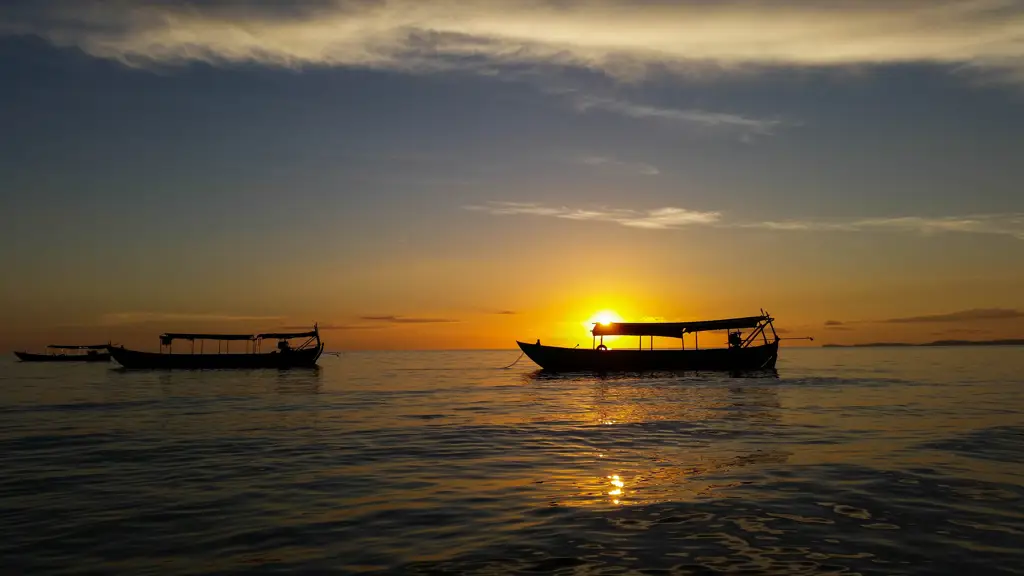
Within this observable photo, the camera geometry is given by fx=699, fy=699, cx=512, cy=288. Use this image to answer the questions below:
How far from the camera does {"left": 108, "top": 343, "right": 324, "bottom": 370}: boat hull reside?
8594 cm

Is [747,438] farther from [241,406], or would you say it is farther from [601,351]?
[601,351]

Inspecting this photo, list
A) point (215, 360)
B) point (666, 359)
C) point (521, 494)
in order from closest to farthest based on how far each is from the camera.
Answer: point (521, 494) → point (666, 359) → point (215, 360)

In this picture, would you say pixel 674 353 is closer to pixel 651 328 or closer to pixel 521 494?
pixel 651 328

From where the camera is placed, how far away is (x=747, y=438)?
76.3 ft

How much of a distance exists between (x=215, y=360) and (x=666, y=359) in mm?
54079

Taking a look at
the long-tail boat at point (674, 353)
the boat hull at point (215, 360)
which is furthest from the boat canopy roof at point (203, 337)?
the long-tail boat at point (674, 353)

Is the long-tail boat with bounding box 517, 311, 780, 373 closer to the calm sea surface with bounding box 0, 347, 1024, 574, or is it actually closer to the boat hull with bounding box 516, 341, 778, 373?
the boat hull with bounding box 516, 341, 778, 373

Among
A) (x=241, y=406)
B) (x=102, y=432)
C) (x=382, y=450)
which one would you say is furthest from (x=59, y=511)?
(x=241, y=406)

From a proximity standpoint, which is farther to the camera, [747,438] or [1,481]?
[747,438]

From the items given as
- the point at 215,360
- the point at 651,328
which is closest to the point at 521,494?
the point at 651,328

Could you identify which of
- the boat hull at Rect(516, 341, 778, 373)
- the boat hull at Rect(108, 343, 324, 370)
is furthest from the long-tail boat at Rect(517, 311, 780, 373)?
the boat hull at Rect(108, 343, 324, 370)

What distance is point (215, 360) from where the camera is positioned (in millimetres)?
85562

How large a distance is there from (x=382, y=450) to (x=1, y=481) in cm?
956

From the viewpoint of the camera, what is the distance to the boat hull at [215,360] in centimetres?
8594
